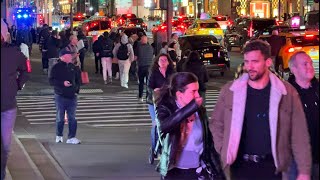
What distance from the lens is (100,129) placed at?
51.9ft

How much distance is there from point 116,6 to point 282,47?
67058 mm

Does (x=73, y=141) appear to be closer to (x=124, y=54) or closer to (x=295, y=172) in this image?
(x=295, y=172)

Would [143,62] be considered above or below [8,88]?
below

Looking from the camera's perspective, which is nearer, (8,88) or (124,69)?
(8,88)

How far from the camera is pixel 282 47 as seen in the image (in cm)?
2702

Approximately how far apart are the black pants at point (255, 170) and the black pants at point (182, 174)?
505 millimetres

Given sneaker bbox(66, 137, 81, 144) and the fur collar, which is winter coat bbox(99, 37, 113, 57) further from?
the fur collar

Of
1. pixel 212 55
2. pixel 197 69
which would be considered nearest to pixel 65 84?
pixel 197 69

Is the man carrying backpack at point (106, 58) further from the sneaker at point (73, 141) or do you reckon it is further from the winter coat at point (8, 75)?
the winter coat at point (8, 75)

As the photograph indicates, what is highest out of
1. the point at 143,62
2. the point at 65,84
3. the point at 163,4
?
the point at 163,4

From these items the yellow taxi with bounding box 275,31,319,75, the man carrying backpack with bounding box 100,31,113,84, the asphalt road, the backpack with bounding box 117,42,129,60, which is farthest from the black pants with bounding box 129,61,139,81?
the yellow taxi with bounding box 275,31,319,75

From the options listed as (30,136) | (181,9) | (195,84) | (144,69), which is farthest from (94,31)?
(181,9)

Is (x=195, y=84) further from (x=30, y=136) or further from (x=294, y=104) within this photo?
(x=30, y=136)

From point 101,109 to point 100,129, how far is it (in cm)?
374
